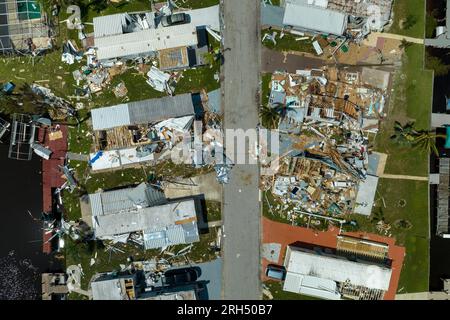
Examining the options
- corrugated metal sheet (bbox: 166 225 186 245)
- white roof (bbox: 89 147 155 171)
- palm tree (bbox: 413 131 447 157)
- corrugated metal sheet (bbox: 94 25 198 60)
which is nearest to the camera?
corrugated metal sheet (bbox: 166 225 186 245)

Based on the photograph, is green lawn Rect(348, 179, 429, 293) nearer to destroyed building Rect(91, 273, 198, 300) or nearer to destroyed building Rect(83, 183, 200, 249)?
destroyed building Rect(83, 183, 200, 249)

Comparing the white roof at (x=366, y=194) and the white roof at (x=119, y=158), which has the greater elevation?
the white roof at (x=119, y=158)

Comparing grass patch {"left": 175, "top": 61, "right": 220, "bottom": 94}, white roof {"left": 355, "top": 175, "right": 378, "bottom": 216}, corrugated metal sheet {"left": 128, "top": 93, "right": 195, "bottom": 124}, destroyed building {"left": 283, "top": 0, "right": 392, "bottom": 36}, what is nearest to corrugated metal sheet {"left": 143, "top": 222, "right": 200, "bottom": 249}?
corrugated metal sheet {"left": 128, "top": 93, "right": 195, "bottom": 124}

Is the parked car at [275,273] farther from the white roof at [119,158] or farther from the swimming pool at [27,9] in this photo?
the swimming pool at [27,9]

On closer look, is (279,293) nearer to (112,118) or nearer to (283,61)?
(283,61)

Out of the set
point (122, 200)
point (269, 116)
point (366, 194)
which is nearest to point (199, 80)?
point (269, 116)

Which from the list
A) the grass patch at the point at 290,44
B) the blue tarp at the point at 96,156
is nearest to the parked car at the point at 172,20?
the grass patch at the point at 290,44

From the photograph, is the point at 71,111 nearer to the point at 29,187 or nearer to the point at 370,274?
the point at 29,187
